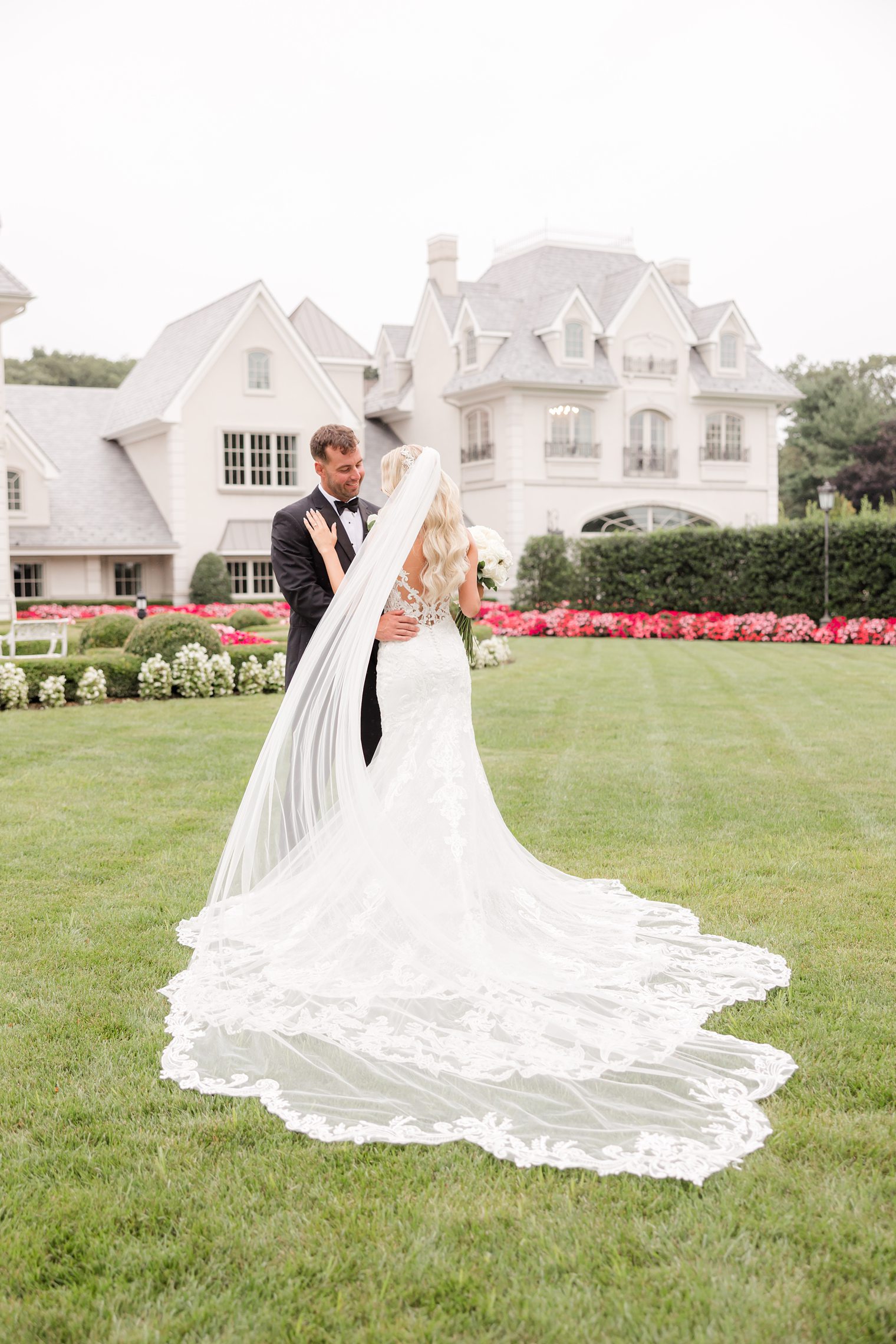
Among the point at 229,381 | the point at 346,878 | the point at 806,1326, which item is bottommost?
the point at 806,1326

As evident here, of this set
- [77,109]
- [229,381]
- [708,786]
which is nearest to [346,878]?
[708,786]

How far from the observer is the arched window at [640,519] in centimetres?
3350

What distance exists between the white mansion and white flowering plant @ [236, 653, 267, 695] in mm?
15369

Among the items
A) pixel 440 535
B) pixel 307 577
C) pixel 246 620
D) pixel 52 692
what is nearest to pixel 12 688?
pixel 52 692

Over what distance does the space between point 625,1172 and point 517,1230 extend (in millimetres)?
398

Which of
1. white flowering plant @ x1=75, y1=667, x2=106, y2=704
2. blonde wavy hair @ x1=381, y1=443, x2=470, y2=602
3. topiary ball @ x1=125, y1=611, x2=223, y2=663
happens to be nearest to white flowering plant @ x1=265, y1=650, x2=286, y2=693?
topiary ball @ x1=125, y1=611, x2=223, y2=663

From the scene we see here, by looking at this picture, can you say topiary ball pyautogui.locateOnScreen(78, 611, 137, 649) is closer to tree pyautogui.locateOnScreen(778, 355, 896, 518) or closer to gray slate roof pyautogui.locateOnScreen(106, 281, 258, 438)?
gray slate roof pyautogui.locateOnScreen(106, 281, 258, 438)

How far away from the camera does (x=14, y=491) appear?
27188 mm

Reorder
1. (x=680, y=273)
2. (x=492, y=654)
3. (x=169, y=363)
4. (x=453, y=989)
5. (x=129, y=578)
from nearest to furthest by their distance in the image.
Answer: (x=453, y=989), (x=492, y=654), (x=129, y=578), (x=169, y=363), (x=680, y=273)

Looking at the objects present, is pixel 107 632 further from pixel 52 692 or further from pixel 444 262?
pixel 444 262

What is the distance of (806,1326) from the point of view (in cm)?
232

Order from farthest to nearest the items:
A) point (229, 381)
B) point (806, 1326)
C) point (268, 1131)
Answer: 1. point (229, 381)
2. point (268, 1131)
3. point (806, 1326)

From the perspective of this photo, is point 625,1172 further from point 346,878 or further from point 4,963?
point 4,963

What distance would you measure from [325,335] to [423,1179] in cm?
3334
